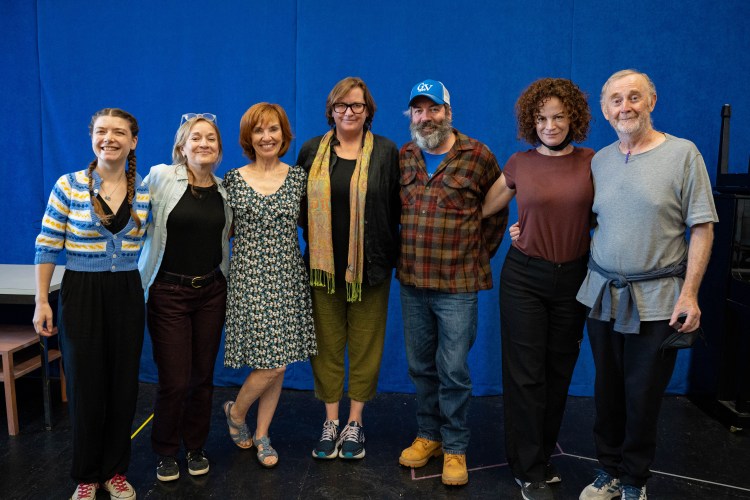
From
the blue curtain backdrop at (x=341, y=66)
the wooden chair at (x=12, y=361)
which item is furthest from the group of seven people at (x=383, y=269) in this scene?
the blue curtain backdrop at (x=341, y=66)

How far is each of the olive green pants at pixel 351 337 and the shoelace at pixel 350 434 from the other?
0.14 metres

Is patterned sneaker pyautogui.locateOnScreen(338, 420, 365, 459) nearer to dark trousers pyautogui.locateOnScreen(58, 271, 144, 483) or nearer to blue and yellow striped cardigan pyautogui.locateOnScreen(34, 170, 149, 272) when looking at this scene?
dark trousers pyautogui.locateOnScreen(58, 271, 144, 483)

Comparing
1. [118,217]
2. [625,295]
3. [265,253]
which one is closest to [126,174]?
[118,217]

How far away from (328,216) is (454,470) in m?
1.18

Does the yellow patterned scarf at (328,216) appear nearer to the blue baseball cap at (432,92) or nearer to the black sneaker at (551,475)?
the blue baseball cap at (432,92)

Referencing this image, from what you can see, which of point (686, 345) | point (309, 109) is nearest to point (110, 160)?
point (309, 109)

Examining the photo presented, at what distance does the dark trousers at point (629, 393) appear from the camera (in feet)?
6.38

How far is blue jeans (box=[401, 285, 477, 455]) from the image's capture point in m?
2.30

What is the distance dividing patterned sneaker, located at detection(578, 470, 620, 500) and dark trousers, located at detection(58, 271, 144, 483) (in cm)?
181

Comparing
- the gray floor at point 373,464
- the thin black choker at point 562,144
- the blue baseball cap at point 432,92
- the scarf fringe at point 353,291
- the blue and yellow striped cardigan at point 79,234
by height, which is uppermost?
the blue baseball cap at point 432,92

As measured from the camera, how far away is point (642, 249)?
75.4 inches

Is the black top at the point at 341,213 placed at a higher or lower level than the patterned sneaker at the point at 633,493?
higher

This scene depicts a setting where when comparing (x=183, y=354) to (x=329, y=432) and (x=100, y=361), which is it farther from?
(x=329, y=432)

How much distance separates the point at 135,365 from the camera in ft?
7.06
